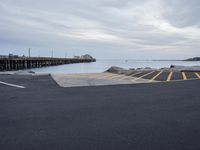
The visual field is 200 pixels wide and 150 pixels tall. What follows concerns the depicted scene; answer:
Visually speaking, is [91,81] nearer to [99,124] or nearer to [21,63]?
[99,124]

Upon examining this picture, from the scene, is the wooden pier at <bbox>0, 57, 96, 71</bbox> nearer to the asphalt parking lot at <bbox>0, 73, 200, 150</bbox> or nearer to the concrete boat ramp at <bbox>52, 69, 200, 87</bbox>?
the concrete boat ramp at <bbox>52, 69, 200, 87</bbox>

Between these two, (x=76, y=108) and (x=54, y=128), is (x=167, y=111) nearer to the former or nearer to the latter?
(x=76, y=108)

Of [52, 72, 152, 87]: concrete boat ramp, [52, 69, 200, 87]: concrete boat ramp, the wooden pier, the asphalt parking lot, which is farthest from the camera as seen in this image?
the wooden pier

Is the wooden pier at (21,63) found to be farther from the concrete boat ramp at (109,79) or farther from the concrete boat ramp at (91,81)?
the concrete boat ramp at (91,81)

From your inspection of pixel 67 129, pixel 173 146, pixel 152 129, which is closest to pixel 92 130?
pixel 67 129

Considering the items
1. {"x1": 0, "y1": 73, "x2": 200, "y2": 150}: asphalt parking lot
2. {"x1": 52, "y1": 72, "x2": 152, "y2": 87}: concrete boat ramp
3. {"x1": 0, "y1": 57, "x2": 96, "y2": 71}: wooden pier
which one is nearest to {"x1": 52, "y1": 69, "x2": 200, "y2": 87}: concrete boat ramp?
{"x1": 52, "y1": 72, "x2": 152, "y2": 87}: concrete boat ramp

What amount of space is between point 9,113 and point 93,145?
8.41ft

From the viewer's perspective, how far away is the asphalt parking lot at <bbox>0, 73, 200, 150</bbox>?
281cm

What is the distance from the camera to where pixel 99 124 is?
3.65 metres

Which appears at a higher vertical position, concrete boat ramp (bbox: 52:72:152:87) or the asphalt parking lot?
concrete boat ramp (bbox: 52:72:152:87)

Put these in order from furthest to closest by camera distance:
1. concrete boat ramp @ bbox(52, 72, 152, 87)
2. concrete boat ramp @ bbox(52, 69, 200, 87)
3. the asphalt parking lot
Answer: concrete boat ramp @ bbox(52, 69, 200, 87), concrete boat ramp @ bbox(52, 72, 152, 87), the asphalt parking lot

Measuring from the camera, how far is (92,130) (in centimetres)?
335

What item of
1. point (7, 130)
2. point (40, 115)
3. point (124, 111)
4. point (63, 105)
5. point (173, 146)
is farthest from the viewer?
point (63, 105)

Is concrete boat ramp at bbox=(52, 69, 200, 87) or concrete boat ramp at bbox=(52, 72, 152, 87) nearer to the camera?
concrete boat ramp at bbox=(52, 72, 152, 87)
